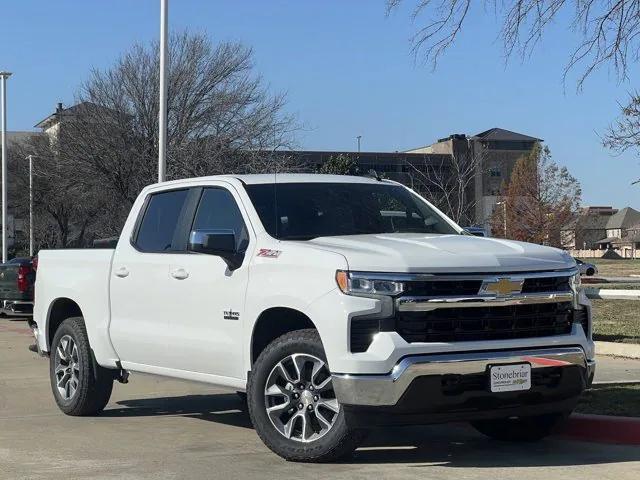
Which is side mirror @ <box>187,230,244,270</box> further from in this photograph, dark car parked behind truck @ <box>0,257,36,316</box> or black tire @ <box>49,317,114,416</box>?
dark car parked behind truck @ <box>0,257,36,316</box>

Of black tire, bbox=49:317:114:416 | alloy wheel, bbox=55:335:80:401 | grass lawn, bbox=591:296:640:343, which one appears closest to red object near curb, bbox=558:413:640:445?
black tire, bbox=49:317:114:416

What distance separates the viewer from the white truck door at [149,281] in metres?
7.69

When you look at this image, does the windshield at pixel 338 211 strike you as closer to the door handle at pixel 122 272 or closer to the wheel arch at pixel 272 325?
the wheel arch at pixel 272 325

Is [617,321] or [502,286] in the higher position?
[502,286]

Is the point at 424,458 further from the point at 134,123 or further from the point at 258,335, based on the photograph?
the point at 134,123

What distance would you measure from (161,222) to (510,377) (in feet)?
11.4

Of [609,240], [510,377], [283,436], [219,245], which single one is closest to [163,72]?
[219,245]

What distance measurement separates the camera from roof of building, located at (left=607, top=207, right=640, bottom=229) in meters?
140

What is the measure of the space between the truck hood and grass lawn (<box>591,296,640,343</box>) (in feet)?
23.7

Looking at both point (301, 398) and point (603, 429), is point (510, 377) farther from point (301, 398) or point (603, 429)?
point (603, 429)

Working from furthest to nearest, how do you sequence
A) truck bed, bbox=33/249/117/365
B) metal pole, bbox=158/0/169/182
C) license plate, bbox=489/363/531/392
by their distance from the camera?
metal pole, bbox=158/0/169/182 → truck bed, bbox=33/249/117/365 → license plate, bbox=489/363/531/392

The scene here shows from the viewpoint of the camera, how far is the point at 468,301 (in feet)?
20.0

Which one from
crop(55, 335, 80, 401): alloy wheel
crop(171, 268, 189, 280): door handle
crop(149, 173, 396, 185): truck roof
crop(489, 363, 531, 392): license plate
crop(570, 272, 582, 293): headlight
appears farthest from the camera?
crop(55, 335, 80, 401): alloy wheel

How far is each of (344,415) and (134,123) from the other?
28586mm
